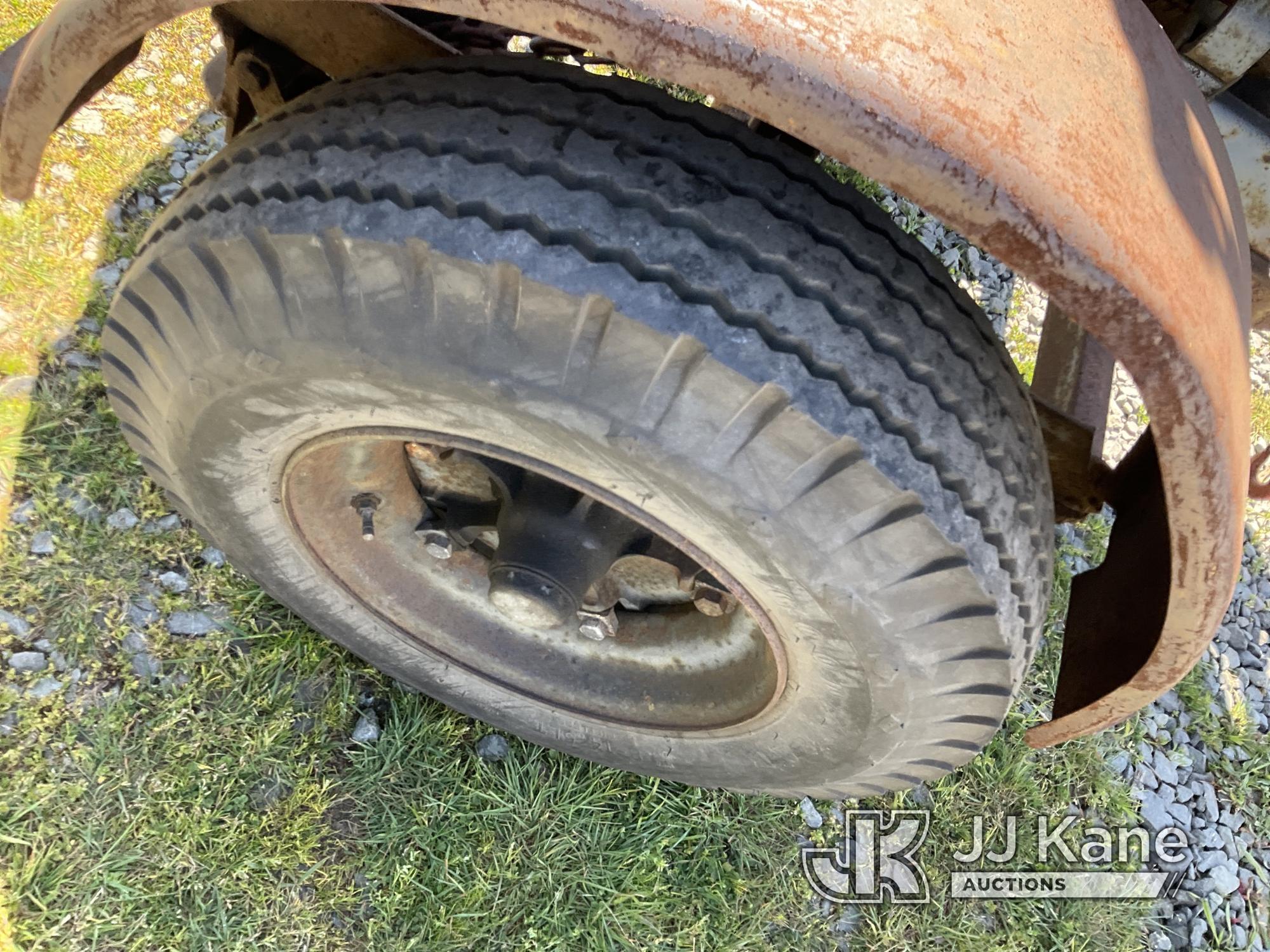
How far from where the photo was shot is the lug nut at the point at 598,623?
5.87ft

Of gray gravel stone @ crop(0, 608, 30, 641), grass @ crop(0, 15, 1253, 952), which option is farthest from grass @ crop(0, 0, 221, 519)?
gray gravel stone @ crop(0, 608, 30, 641)

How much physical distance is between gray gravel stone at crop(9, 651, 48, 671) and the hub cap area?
0.65 meters

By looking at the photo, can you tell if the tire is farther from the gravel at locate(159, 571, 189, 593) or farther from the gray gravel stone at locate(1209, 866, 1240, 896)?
the gray gravel stone at locate(1209, 866, 1240, 896)

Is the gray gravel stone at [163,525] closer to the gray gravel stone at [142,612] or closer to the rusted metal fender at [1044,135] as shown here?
the gray gravel stone at [142,612]

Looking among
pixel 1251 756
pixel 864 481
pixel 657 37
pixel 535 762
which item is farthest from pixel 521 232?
pixel 1251 756

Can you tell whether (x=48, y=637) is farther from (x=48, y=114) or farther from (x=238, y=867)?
(x=48, y=114)

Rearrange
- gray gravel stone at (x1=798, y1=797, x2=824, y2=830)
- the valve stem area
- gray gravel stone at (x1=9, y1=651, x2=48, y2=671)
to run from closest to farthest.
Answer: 1. the valve stem area
2. gray gravel stone at (x1=9, y1=651, x2=48, y2=671)
3. gray gravel stone at (x1=798, y1=797, x2=824, y2=830)

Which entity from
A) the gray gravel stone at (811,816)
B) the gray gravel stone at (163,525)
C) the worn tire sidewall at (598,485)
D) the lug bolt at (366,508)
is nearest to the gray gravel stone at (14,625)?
the gray gravel stone at (163,525)

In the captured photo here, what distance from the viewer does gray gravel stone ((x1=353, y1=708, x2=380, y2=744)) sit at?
6.55 ft

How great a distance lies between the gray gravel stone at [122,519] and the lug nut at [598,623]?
103 cm

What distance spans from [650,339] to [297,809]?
1347mm

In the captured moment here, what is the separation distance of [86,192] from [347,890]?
1.83 meters

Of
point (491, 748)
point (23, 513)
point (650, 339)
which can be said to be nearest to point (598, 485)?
point (650, 339)

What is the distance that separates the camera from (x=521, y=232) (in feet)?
3.51
